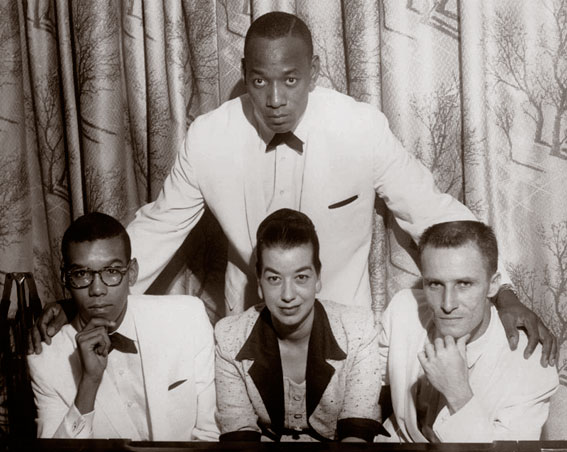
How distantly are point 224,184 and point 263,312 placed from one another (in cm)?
38

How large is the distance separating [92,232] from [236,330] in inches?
16.4

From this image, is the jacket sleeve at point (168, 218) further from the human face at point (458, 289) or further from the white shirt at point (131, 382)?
the human face at point (458, 289)

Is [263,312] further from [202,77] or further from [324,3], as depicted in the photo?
[324,3]

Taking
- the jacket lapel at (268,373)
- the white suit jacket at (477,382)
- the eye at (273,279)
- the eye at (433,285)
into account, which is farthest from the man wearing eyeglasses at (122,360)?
the eye at (433,285)

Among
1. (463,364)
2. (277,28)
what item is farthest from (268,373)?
(277,28)

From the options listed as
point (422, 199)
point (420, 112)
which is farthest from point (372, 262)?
point (420, 112)

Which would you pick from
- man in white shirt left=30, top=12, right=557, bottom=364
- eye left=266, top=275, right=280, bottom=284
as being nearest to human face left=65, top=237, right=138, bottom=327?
man in white shirt left=30, top=12, right=557, bottom=364

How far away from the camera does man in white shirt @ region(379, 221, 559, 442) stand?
1.56 metres

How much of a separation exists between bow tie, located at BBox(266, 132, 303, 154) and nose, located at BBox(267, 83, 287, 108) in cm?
16

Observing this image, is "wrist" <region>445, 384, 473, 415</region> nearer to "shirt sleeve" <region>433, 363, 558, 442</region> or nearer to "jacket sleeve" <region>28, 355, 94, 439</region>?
"shirt sleeve" <region>433, 363, 558, 442</region>

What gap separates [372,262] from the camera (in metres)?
2.17

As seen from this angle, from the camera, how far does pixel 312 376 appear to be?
5.72ft

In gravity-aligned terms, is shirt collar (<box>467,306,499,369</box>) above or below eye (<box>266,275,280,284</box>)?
below

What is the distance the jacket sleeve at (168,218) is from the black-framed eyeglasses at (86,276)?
243 millimetres
